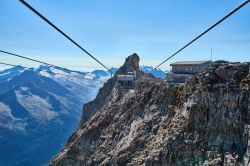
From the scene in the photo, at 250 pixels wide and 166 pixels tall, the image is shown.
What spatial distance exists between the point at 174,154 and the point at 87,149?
31716 mm

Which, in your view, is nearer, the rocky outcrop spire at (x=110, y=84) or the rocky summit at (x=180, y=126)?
the rocky summit at (x=180, y=126)

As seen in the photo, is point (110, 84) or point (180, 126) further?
point (110, 84)

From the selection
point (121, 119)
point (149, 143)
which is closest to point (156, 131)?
point (149, 143)

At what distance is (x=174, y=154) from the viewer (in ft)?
162

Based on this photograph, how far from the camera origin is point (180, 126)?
165 ft

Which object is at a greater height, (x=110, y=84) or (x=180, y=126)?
(x=110, y=84)

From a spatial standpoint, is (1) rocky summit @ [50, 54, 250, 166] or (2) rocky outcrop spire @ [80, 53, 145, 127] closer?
(1) rocky summit @ [50, 54, 250, 166]

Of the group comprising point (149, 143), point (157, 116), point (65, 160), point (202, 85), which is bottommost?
point (65, 160)

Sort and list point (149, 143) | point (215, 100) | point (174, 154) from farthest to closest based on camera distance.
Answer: point (149, 143)
point (174, 154)
point (215, 100)

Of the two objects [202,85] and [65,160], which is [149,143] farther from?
[65,160]

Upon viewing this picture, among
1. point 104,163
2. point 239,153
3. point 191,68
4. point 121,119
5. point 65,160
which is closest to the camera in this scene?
point 239,153

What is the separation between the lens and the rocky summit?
42344 mm

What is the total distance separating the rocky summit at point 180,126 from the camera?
42344mm

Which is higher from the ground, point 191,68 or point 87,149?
point 191,68
